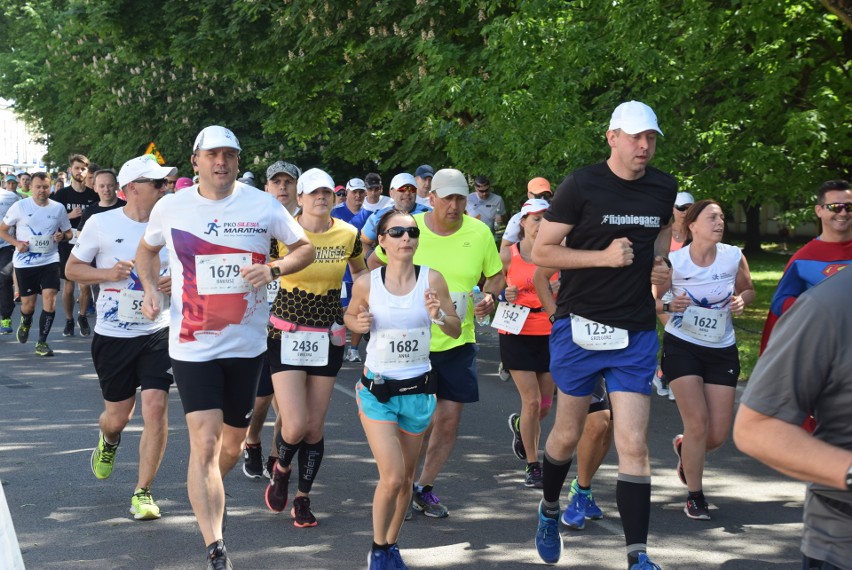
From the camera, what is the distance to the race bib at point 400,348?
238 inches

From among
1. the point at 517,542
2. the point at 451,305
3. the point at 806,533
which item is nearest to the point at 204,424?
the point at 451,305

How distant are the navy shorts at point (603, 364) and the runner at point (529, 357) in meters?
1.89

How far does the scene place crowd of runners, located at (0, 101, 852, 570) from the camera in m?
5.86

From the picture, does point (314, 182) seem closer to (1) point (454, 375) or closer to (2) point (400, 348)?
(1) point (454, 375)

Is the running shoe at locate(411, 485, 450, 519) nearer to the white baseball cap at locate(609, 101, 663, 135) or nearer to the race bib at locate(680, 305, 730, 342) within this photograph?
the race bib at locate(680, 305, 730, 342)

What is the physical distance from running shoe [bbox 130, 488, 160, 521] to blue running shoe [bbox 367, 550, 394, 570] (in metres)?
1.75

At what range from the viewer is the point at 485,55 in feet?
54.0

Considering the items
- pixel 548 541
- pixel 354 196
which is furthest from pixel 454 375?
pixel 354 196

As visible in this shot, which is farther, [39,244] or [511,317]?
[39,244]

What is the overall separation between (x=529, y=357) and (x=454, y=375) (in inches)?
44.3

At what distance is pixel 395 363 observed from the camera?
6047 millimetres

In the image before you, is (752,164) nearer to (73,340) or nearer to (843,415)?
(73,340)

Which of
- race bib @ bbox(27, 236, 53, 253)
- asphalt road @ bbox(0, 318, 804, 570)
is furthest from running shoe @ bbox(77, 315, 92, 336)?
asphalt road @ bbox(0, 318, 804, 570)

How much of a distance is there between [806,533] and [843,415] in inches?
13.5
